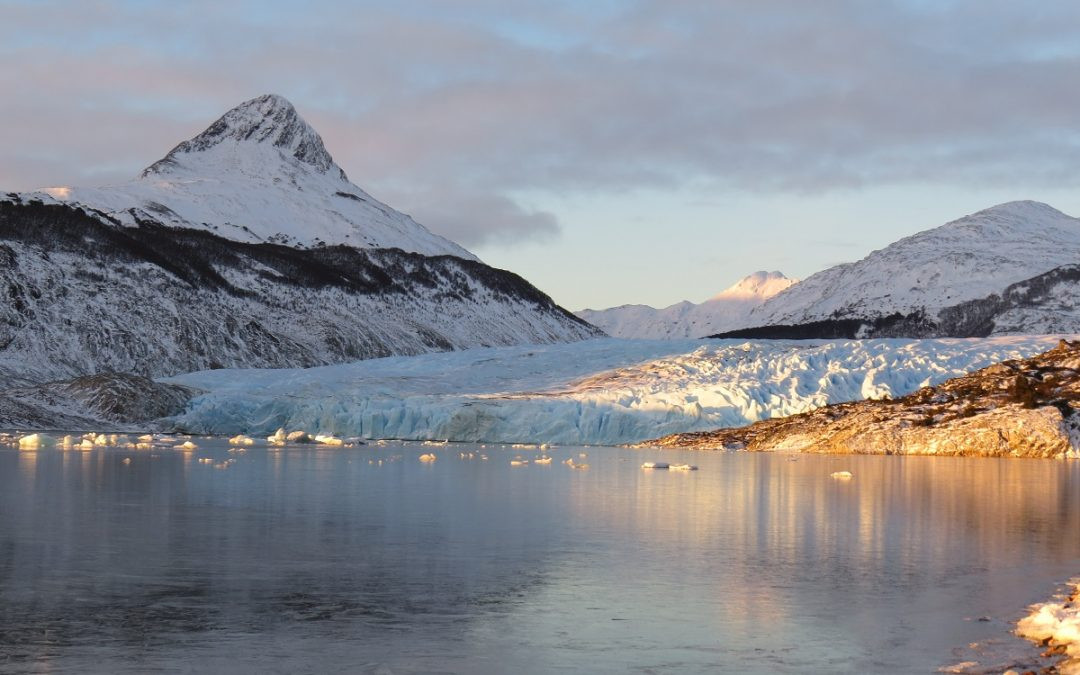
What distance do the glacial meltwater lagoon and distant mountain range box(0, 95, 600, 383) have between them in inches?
3029

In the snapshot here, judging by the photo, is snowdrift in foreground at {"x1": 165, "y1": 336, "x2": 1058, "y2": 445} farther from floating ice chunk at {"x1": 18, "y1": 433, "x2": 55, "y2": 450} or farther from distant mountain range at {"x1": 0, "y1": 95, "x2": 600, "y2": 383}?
distant mountain range at {"x1": 0, "y1": 95, "x2": 600, "y2": 383}

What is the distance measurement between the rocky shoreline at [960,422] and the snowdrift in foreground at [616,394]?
2.50 m

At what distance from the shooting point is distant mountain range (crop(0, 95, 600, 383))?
10769 cm

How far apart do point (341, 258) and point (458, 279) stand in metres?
22.6

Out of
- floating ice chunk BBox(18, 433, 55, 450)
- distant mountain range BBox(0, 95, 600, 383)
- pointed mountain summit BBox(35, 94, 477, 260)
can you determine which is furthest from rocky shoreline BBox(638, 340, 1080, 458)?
pointed mountain summit BBox(35, 94, 477, 260)

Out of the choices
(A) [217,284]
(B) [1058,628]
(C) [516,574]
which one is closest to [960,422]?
(C) [516,574]

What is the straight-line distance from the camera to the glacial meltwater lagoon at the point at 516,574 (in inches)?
443

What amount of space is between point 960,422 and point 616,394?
53.4 feet

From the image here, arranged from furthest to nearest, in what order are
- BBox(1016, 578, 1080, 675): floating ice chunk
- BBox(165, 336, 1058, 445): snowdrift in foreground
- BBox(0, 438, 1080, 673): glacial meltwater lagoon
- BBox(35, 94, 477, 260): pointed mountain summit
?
BBox(35, 94, 477, 260): pointed mountain summit
BBox(165, 336, 1058, 445): snowdrift in foreground
BBox(0, 438, 1080, 673): glacial meltwater lagoon
BBox(1016, 578, 1080, 675): floating ice chunk

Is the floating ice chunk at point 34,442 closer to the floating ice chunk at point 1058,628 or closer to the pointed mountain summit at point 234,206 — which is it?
the floating ice chunk at point 1058,628

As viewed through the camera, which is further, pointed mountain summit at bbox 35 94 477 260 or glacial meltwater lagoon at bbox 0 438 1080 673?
pointed mountain summit at bbox 35 94 477 260

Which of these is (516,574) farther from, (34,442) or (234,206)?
(234,206)

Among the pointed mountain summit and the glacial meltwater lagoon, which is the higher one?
the pointed mountain summit

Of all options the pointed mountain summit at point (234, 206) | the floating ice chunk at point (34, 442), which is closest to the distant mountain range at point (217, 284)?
the pointed mountain summit at point (234, 206)
